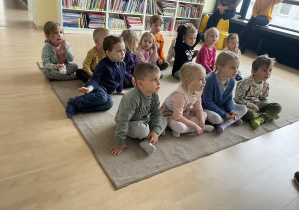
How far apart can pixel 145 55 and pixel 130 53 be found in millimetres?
327

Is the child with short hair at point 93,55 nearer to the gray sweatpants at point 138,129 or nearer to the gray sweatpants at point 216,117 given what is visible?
the gray sweatpants at point 138,129

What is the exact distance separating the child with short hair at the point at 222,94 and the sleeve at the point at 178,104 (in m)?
0.36

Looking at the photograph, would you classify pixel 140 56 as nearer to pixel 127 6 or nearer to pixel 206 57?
pixel 206 57

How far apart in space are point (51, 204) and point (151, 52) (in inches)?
86.8

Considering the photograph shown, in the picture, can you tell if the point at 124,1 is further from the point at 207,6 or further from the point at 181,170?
the point at 181,170

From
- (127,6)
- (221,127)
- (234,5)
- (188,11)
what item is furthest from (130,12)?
(221,127)

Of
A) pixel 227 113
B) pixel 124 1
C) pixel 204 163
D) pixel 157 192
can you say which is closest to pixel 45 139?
pixel 157 192

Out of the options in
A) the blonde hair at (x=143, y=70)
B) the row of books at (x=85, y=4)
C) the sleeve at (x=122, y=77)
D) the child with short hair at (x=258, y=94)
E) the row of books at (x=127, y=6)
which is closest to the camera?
the blonde hair at (x=143, y=70)

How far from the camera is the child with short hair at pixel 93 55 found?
2410 millimetres

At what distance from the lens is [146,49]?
2836 millimetres

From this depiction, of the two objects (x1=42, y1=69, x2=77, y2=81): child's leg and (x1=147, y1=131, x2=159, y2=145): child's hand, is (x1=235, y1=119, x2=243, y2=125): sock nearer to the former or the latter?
(x1=147, y1=131, x2=159, y2=145): child's hand

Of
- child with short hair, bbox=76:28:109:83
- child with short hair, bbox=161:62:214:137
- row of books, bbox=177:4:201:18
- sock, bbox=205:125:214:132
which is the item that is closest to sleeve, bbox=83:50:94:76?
child with short hair, bbox=76:28:109:83

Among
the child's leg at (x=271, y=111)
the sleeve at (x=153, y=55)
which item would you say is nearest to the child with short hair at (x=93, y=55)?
the sleeve at (x=153, y=55)

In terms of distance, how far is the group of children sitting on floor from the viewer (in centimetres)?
159
